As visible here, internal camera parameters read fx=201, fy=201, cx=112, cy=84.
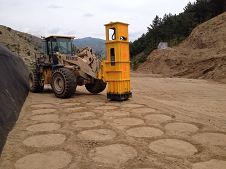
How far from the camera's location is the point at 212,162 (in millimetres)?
2902

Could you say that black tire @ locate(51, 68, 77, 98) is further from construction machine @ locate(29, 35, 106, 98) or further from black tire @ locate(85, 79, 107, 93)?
black tire @ locate(85, 79, 107, 93)

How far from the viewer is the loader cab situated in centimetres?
914

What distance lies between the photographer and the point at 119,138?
153 inches

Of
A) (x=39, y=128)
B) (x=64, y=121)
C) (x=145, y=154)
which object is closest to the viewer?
(x=145, y=154)

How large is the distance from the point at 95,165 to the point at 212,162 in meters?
1.68

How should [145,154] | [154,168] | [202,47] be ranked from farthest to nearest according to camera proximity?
[202,47] < [145,154] < [154,168]

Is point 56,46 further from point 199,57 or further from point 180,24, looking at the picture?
point 180,24

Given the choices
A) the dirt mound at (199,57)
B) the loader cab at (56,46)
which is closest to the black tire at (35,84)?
the loader cab at (56,46)

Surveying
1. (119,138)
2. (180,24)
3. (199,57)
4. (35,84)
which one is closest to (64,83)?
(35,84)

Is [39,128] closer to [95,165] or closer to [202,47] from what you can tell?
[95,165]

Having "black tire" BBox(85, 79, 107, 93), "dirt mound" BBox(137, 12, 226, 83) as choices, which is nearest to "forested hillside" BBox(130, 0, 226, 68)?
"dirt mound" BBox(137, 12, 226, 83)

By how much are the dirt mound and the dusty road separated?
1066 centimetres

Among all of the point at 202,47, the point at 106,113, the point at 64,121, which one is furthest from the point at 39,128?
the point at 202,47

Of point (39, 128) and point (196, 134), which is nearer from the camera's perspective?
point (196, 134)
